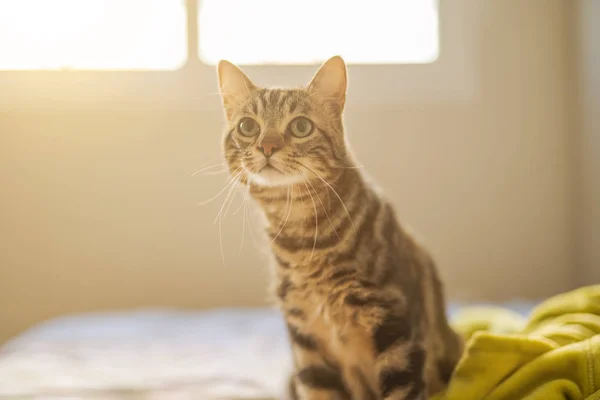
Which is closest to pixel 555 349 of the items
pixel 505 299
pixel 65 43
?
pixel 505 299

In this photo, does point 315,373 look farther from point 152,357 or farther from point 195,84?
point 195,84

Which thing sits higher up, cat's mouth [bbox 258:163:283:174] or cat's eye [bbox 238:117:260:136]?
cat's eye [bbox 238:117:260:136]

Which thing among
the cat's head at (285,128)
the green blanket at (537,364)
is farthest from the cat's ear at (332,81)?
the green blanket at (537,364)

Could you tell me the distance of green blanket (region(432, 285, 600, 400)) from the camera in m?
0.75

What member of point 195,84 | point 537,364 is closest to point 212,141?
point 195,84

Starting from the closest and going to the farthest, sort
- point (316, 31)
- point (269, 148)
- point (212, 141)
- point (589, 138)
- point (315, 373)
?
point (269, 148)
point (315, 373)
point (316, 31)
point (212, 141)
point (589, 138)

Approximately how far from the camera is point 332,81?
30.5 inches

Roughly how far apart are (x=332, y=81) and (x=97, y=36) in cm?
133

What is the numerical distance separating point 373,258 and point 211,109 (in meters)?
1.27

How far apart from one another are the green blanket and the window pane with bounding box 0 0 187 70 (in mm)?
1298

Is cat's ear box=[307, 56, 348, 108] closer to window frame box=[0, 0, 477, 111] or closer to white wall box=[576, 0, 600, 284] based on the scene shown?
window frame box=[0, 0, 477, 111]

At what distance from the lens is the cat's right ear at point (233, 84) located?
80 cm

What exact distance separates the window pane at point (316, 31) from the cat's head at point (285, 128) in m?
0.73

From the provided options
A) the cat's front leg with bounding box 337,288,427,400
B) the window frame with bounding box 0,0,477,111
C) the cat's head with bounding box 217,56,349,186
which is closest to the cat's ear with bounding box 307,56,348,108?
the cat's head with bounding box 217,56,349,186
